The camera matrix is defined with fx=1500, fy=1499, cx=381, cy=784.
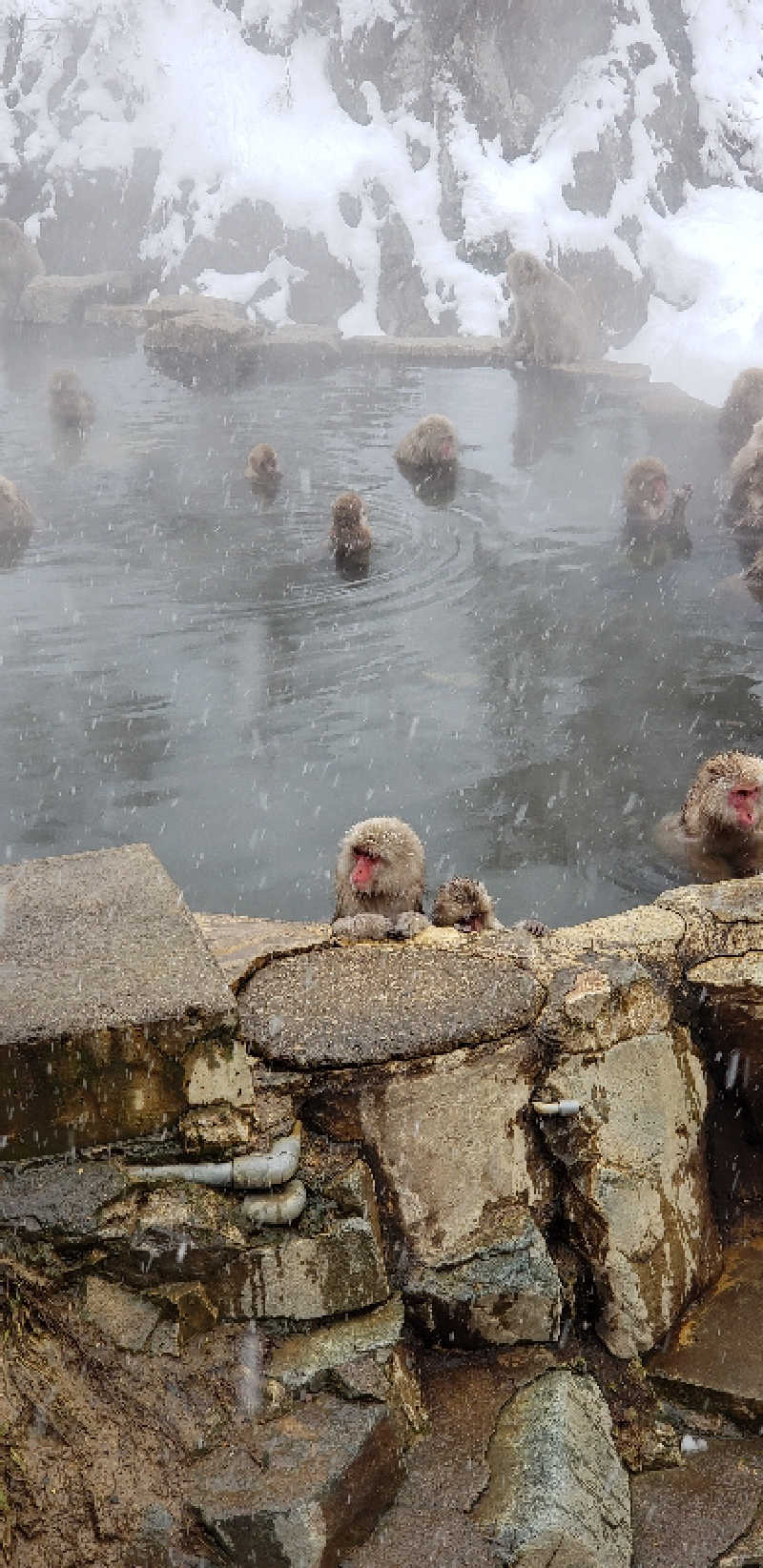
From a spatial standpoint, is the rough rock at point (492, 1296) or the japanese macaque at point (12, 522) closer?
the rough rock at point (492, 1296)

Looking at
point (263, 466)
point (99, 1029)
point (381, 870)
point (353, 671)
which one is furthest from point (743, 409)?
point (99, 1029)

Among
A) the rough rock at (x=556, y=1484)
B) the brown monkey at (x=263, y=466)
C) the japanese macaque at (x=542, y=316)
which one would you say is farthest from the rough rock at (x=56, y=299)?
the rough rock at (x=556, y=1484)

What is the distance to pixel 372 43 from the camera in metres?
27.1

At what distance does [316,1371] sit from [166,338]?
19.2 metres

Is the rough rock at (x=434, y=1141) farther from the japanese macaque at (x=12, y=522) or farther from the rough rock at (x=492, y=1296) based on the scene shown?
the japanese macaque at (x=12, y=522)

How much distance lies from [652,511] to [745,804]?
658 centimetres

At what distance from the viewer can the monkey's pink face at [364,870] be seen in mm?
5426

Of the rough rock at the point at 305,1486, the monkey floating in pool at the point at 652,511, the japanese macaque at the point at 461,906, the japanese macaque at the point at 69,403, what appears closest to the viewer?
the rough rock at the point at 305,1486

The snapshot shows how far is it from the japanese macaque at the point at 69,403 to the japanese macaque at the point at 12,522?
371cm

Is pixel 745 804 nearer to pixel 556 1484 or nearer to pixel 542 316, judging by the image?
pixel 556 1484

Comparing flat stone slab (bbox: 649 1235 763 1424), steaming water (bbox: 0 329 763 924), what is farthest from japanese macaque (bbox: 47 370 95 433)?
flat stone slab (bbox: 649 1235 763 1424)

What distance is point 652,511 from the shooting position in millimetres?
12273

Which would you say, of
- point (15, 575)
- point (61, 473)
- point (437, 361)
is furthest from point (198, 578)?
point (437, 361)

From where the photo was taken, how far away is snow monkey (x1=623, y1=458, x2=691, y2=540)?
40.0 feet
